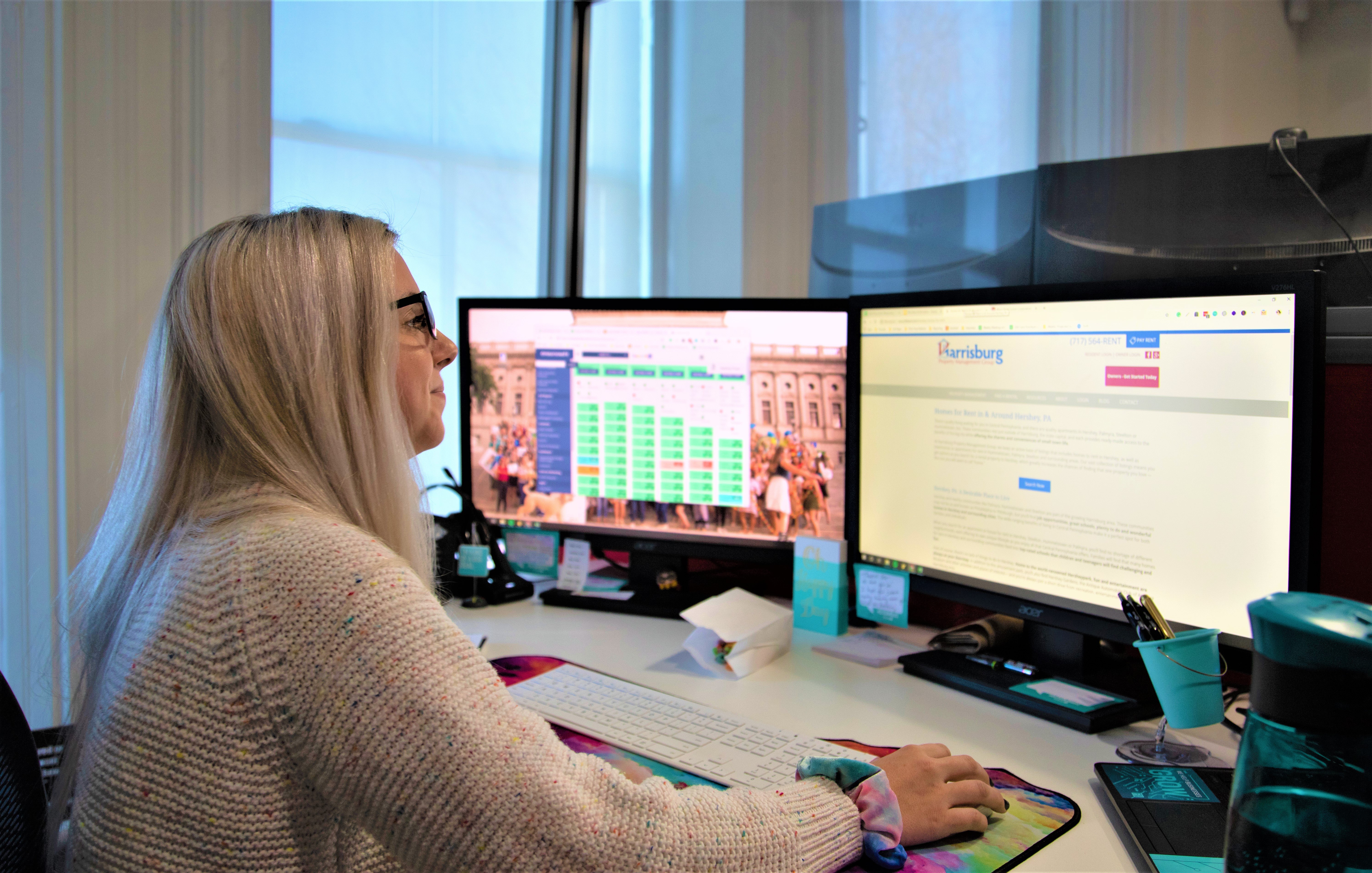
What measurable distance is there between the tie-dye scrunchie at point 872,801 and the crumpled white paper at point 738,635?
14.9 inches

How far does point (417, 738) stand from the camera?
582 millimetres

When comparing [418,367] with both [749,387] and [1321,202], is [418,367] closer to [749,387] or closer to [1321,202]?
[749,387]

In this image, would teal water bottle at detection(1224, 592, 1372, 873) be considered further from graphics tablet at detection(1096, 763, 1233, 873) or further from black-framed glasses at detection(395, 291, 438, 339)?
black-framed glasses at detection(395, 291, 438, 339)

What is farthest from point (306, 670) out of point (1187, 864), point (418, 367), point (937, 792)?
point (1187, 864)

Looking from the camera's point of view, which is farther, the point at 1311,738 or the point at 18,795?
the point at 18,795

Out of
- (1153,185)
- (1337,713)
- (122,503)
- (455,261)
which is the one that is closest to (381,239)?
(122,503)

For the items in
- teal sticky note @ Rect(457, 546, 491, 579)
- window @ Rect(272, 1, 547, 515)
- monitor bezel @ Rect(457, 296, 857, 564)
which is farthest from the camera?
window @ Rect(272, 1, 547, 515)

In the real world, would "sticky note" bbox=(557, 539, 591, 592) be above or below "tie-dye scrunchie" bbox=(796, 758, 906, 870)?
above

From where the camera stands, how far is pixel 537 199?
8.58ft

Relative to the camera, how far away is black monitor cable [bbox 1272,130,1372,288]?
1.09 m

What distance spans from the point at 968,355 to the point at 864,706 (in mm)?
462

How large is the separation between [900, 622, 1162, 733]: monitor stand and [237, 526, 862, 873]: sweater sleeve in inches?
21.8

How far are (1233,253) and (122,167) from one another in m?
1.66

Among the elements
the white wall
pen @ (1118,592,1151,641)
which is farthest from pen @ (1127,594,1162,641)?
the white wall
